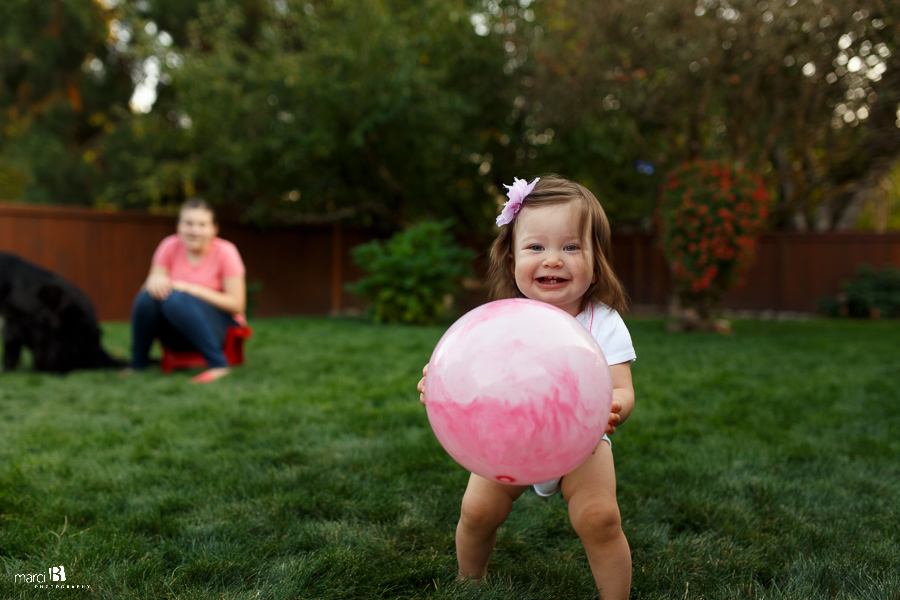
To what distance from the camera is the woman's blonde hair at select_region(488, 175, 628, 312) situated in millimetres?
1755

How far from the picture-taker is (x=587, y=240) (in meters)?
1.77

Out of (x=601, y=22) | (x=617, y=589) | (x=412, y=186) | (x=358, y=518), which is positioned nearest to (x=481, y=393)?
(x=617, y=589)

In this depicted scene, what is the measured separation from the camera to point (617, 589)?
63.5 inches

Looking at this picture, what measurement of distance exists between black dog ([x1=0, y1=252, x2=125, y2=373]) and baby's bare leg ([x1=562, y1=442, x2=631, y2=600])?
15.2 feet

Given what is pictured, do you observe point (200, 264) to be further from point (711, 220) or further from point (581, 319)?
point (711, 220)

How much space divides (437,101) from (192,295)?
22.7 feet

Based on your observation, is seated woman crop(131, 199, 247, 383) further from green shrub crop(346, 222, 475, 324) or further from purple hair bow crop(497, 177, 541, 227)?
green shrub crop(346, 222, 475, 324)

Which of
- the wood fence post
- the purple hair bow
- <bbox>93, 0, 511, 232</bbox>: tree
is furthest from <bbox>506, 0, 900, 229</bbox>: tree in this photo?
the wood fence post

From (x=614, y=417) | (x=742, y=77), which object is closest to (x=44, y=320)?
(x=614, y=417)

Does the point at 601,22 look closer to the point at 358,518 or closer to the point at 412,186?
the point at 412,186

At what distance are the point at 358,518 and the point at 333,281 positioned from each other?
475 inches

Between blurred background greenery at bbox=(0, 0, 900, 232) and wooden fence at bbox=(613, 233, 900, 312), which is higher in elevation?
blurred background greenery at bbox=(0, 0, 900, 232)

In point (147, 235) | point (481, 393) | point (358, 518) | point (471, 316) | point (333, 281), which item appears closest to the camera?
Answer: point (481, 393)

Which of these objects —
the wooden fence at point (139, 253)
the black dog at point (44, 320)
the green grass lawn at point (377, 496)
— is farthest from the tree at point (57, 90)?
the green grass lawn at point (377, 496)
